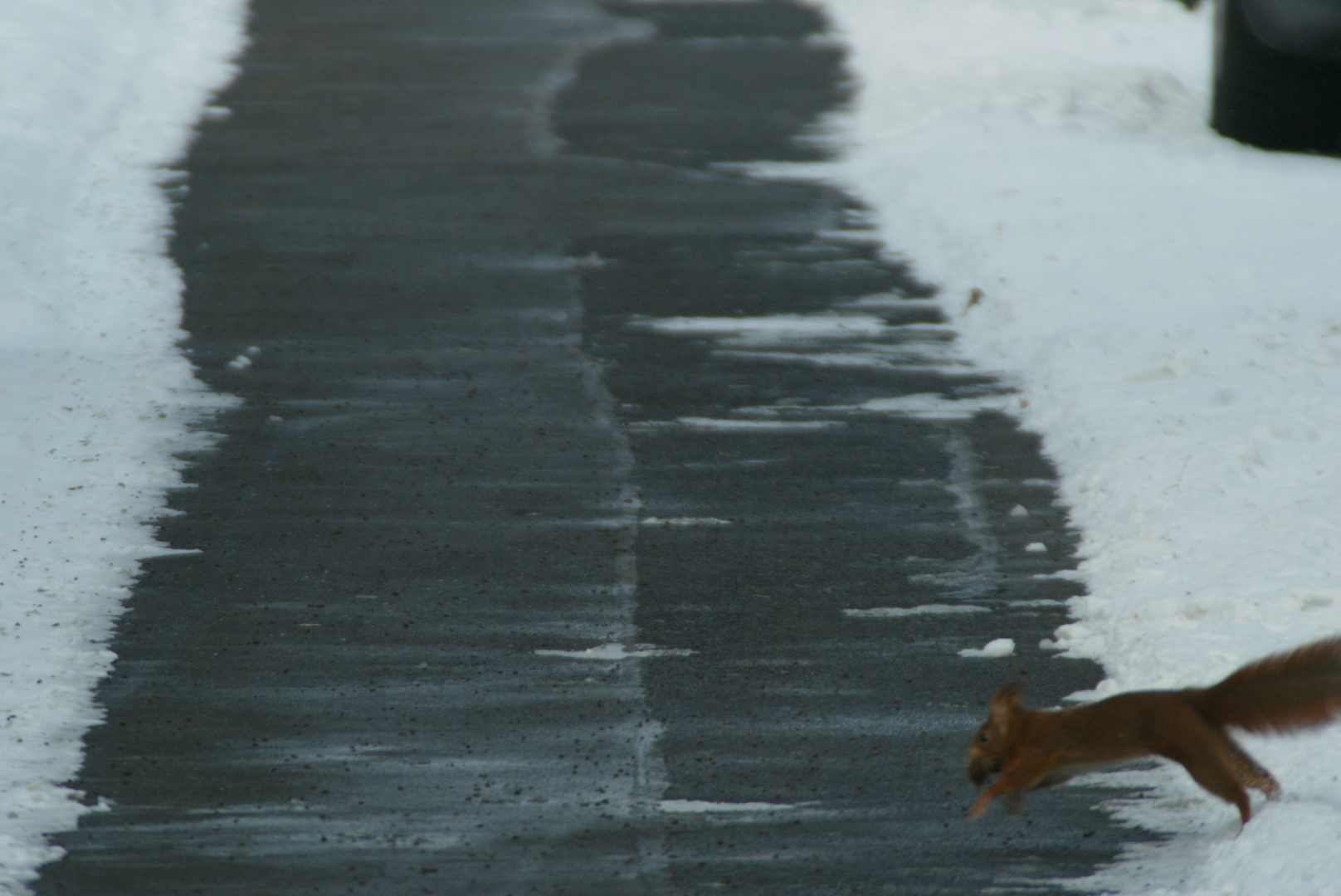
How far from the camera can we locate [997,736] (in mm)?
4969

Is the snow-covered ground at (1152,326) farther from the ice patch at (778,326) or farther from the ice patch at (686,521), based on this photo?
the ice patch at (686,521)

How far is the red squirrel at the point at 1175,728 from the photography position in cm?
460

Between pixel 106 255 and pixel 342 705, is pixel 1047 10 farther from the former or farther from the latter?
pixel 342 705

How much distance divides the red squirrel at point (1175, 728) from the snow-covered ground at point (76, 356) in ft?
10.2

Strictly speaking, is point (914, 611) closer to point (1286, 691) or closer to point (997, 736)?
point (997, 736)

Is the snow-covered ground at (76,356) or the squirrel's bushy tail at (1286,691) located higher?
the squirrel's bushy tail at (1286,691)

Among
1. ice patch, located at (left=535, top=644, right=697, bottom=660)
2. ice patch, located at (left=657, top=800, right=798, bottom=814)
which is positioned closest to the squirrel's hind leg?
ice patch, located at (left=657, top=800, right=798, bottom=814)

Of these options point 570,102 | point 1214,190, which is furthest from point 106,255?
point 1214,190

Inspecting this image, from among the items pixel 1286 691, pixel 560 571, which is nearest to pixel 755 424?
pixel 560 571

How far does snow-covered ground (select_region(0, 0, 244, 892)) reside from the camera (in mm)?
6148

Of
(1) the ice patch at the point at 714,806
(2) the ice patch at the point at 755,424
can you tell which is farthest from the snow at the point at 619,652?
(2) the ice patch at the point at 755,424

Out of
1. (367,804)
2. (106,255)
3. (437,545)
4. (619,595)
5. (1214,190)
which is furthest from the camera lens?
(1214,190)

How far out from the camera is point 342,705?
6207 millimetres

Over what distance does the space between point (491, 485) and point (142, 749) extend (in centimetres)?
275
